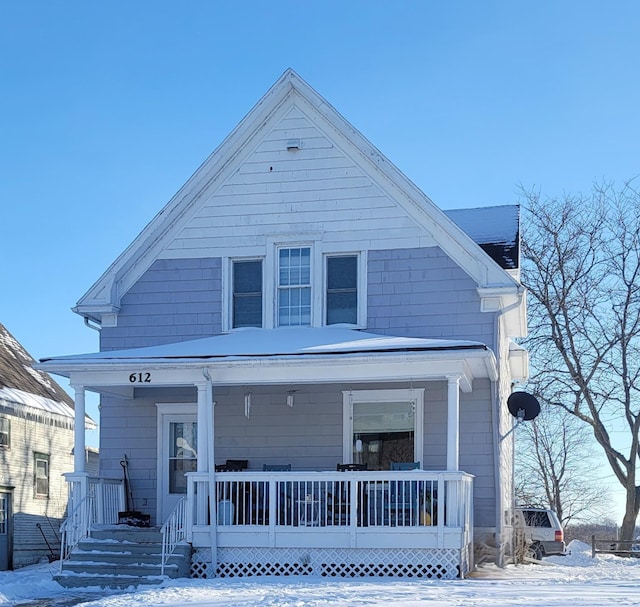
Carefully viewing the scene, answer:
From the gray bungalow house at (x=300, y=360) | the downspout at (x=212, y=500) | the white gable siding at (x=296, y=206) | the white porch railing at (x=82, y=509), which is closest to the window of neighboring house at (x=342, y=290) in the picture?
the gray bungalow house at (x=300, y=360)

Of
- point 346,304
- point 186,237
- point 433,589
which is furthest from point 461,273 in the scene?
point 433,589

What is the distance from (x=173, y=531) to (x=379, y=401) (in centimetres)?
401

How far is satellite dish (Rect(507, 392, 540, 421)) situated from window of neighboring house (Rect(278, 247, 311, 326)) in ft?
11.8

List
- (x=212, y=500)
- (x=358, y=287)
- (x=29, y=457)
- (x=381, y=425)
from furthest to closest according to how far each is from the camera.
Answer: (x=29, y=457), (x=358, y=287), (x=381, y=425), (x=212, y=500)

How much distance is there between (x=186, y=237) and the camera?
57.7ft

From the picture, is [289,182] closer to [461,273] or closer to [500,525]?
[461,273]

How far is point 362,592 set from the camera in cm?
1170

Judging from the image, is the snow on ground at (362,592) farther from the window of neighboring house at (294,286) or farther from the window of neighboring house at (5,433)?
the window of neighboring house at (5,433)

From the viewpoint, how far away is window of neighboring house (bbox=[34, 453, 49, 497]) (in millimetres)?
24703

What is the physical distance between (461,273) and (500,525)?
3997mm

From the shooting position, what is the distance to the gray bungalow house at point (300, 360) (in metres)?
14.3

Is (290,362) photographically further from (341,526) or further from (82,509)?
(82,509)

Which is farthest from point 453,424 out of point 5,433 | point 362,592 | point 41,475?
point 41,475

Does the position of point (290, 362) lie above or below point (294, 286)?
below
